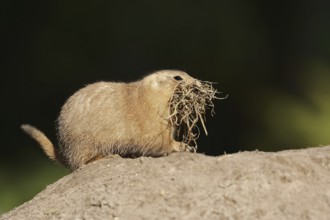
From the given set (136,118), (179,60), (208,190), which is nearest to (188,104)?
(136,118)

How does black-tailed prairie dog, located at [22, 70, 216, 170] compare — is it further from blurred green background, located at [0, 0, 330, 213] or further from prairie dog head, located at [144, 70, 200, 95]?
blurred green background, located at [0, 0, 330, 213]

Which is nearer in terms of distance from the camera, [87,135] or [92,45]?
[87,135]

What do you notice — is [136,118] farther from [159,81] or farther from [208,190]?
[208,190]

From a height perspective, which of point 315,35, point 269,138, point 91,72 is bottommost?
point 269,138

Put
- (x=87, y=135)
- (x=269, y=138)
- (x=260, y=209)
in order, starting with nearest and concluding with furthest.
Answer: (x=260, y=209), (x=87, y=135), (x=269, y=138)

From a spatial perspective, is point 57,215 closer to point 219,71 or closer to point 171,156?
point 171,156

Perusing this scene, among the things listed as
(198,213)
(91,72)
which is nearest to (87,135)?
(198,213)

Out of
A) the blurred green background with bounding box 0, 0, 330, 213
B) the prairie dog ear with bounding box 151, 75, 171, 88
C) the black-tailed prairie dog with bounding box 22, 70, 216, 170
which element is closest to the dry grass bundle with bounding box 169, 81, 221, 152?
the black-tailed prairie dog with bounding box 22, 70, 216, 170
